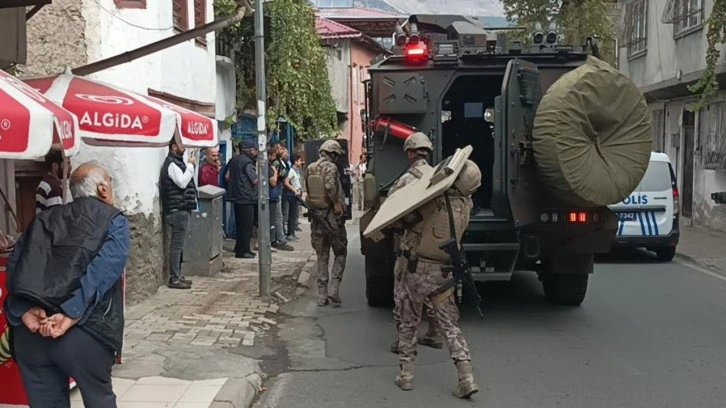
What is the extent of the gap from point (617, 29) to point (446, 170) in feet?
73.4

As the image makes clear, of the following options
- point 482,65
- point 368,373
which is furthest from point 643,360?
point 482,65

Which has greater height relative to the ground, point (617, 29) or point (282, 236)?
point (617, 29)

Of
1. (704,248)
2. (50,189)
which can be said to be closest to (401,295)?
(50,189)

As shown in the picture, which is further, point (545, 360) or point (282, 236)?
point (282, 236)

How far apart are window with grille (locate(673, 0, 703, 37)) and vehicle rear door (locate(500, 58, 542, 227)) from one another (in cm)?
1262

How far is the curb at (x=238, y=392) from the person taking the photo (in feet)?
18.4

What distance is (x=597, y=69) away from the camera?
25.5 feet

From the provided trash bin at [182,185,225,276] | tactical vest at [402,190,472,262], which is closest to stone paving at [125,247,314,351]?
trash bin at [182,185,225,276]

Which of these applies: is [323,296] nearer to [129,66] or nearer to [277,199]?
[129,66]

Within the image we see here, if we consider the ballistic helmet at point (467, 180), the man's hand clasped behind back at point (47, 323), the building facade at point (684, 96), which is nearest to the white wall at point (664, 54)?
the building facade at point (684, 96)

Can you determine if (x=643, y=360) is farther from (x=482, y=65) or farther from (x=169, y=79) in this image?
(x=169, y=79)

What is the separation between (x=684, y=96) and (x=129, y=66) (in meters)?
16.0

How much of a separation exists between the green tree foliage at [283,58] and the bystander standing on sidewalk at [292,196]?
→ 6.45ft

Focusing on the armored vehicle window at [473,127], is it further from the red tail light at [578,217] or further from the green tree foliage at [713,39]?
the green tree foliage at [713,39]
